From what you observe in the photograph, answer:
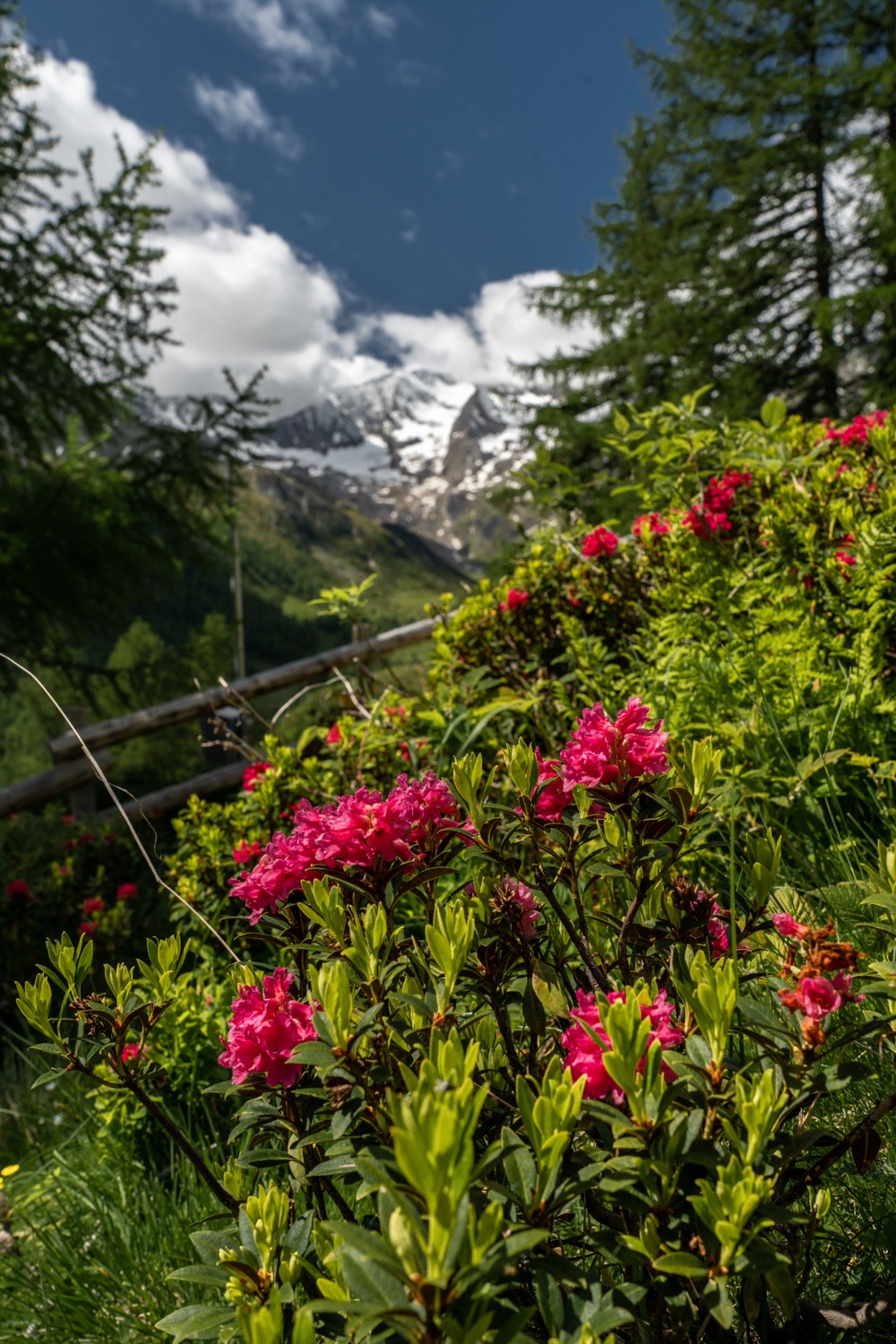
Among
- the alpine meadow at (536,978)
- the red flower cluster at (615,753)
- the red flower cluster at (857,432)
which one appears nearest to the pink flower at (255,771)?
the alpine meadow at (536,978)

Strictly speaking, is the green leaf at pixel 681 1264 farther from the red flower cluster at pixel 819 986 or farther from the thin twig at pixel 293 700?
the thin twig at pixel 293 700

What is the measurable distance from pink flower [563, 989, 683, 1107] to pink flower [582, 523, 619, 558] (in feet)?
7.31

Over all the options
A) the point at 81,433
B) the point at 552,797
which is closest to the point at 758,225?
the point at 81,433

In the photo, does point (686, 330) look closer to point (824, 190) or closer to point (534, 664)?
point (824, 190)

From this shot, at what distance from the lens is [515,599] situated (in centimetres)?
290

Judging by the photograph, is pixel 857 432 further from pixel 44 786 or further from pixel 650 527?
pixel 44 786

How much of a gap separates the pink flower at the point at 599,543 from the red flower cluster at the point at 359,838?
1.97 m

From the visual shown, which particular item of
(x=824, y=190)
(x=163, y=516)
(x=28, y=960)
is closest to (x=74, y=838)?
(x=28, y=960)

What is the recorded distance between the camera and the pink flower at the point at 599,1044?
2.15ft

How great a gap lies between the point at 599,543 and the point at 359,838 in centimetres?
212

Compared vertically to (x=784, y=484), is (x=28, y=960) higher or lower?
lower

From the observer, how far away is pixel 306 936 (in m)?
0.98

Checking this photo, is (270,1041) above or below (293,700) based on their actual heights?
below

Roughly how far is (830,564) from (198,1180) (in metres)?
2.13
